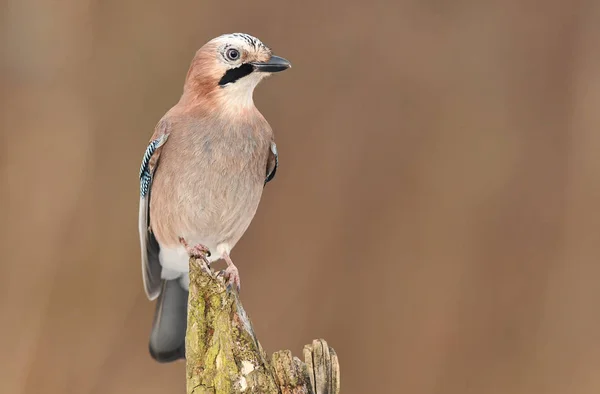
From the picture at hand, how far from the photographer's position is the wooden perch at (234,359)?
8.32ft

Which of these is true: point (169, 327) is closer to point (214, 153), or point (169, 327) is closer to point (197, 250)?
point (197, 250)

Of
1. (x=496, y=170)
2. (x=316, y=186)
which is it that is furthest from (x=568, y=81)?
(x=316, y=186)

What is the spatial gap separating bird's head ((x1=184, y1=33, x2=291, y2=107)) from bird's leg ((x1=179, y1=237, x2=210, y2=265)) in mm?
573

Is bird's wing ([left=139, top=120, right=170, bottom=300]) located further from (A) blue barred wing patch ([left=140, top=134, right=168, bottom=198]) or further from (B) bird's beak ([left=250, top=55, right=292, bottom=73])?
(B) bird's beak ([left=250, top=55, right=292, bottom=73])

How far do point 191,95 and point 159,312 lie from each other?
1.06 m

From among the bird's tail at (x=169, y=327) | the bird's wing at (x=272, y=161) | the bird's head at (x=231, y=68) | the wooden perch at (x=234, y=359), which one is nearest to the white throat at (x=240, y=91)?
the bird's head at (x=231, y=68)

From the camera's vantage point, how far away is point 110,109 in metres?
4.99

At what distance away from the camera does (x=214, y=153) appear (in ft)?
10.8

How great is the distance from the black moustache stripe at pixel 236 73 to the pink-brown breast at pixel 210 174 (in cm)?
15

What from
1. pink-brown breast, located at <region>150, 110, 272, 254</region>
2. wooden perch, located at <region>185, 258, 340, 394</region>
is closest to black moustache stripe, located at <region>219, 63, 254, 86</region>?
pink-brown breast, located at <region>150, 110, 272, 254</region>

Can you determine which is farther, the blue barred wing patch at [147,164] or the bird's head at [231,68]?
the blue barred wing patch at [147,164]

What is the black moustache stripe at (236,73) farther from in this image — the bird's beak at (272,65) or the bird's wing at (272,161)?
the bird's wing at (272,161)

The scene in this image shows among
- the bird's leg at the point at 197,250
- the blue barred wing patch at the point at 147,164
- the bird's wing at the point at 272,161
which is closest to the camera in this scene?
the bird's leg at the point at 197,250

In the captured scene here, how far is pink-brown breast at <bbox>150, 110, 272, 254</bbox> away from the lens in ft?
10.8
